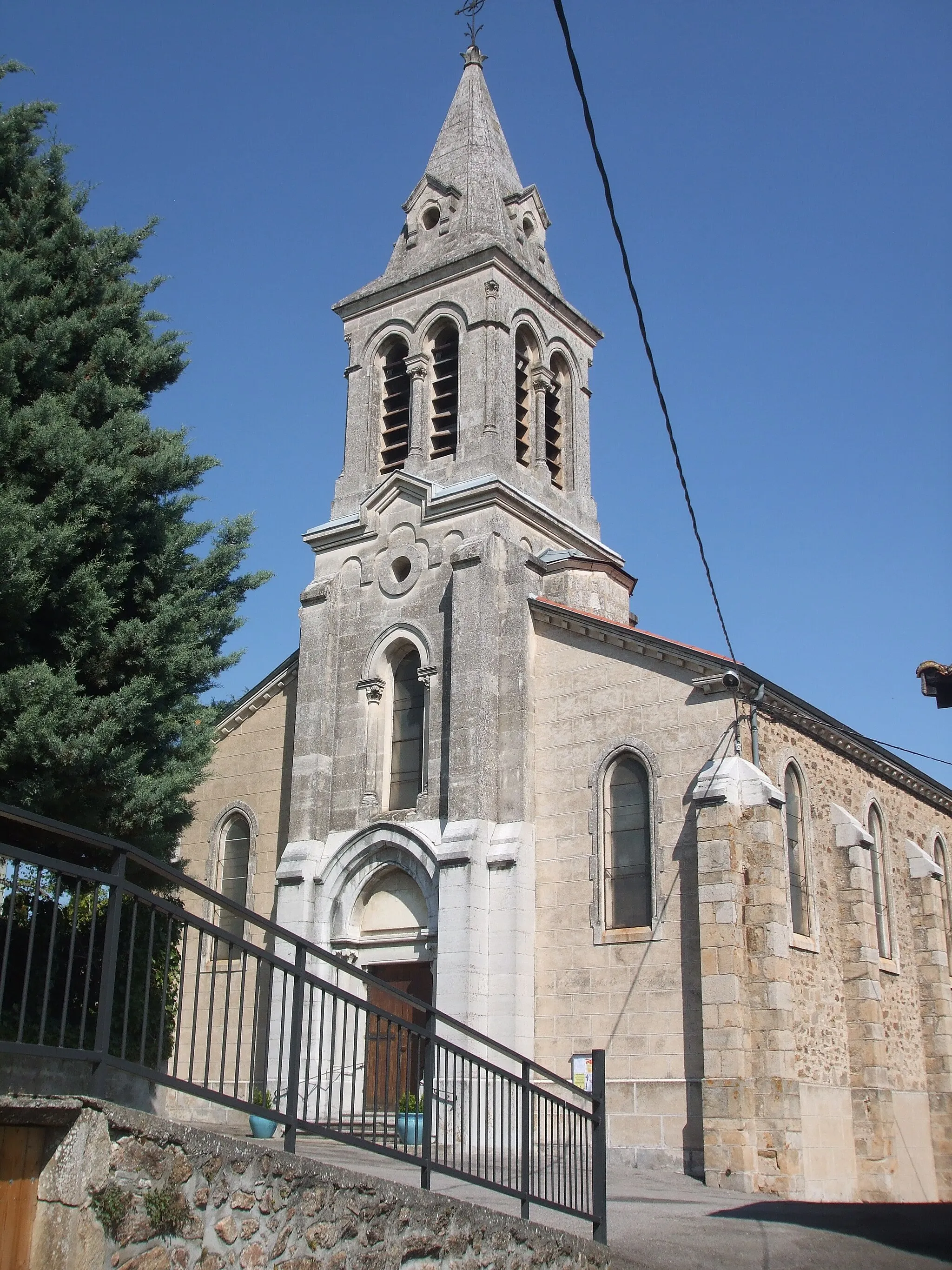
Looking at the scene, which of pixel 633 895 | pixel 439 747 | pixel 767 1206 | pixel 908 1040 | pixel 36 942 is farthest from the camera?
pixel 908 1040

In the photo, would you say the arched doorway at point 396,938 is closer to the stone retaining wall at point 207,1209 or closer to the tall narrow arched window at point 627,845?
the tall narrow arched window at point 627,845

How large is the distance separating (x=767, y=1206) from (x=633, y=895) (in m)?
5.72

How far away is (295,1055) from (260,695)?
17132 mm

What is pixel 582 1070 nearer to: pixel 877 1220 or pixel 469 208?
pixel 877 1220

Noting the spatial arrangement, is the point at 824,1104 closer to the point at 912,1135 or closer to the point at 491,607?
the point at 912,1135

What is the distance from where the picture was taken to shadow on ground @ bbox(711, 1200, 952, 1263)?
449 inches

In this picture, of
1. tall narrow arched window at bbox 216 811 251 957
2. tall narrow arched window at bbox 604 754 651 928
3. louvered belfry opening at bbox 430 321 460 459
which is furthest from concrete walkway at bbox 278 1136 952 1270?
louvered belfry opening at bbox 430 321 460 459

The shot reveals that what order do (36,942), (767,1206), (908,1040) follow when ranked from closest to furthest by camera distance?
(36,942)
(767,1206)
(908,1040)

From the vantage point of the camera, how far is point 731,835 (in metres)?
17.6

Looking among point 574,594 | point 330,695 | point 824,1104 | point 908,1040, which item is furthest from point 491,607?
point 908,1040

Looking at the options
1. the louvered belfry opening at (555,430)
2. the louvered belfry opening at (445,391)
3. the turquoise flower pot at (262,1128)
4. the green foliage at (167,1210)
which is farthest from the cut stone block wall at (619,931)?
the green foliage at (167,1210)

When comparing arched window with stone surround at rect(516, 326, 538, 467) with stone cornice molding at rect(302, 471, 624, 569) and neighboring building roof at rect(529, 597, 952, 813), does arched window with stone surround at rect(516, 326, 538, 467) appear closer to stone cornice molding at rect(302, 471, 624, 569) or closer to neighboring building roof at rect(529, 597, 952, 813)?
stone cornice molding at rect(302, 471, 624, 569)

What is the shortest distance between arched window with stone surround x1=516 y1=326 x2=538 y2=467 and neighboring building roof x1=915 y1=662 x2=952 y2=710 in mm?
13057

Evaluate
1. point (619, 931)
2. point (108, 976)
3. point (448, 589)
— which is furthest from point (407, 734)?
point (108, 976)
